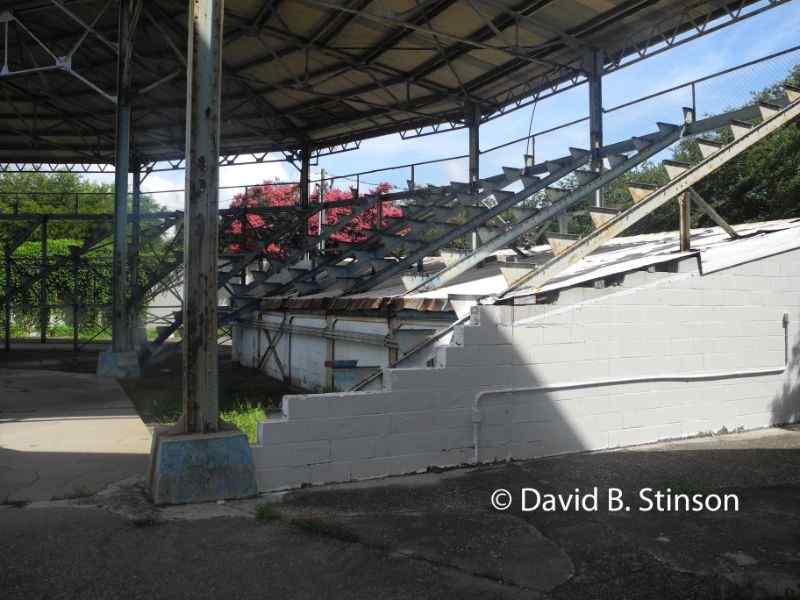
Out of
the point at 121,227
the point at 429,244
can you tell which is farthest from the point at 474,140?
the point at 121,227

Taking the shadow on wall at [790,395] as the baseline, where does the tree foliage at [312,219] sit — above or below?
above

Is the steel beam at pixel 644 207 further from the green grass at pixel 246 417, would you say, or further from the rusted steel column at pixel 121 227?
the rusted steel column at pixel 121 227

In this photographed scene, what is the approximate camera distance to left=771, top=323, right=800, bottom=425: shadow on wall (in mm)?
8609

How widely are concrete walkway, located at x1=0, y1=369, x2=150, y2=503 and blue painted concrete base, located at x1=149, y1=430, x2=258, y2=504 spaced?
0.86 meters

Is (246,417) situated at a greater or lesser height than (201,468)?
greater

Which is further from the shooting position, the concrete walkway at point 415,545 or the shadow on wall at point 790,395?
the shadow on wall at point 790,395

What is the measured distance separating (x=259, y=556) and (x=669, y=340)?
542cm

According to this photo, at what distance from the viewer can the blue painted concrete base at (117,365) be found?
13586mm

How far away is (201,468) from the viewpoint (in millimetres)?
5371

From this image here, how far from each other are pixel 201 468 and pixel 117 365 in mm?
9213

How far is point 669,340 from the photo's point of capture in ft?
25.3

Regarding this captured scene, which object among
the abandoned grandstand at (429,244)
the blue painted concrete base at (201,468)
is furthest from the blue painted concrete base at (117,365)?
the blue painted concrete base at (201,468)

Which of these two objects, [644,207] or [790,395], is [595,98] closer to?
[644,207]

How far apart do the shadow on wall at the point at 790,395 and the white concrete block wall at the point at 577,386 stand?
23mm
